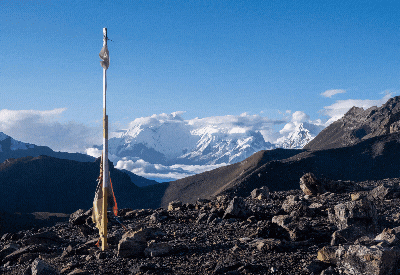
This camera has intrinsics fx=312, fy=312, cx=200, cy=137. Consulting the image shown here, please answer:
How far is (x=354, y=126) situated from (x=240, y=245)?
521ft

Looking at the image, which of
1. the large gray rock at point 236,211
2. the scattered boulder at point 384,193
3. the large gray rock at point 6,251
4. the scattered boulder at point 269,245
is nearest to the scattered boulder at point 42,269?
the large gray rock at point 6,251

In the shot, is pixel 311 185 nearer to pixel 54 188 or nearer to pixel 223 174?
pixel 223 174

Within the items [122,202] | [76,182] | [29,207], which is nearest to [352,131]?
[122,202]

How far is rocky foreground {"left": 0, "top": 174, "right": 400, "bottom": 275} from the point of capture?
29.6ft

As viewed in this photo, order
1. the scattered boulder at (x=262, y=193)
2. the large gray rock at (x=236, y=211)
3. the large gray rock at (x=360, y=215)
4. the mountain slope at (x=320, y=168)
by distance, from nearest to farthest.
A: the large gray rock at (x=360, y=215) → the large gray rock at (x=236, y=211) → the scattered boulder at (x=262, y=193) → the mountain slope at (x=320, y=168)

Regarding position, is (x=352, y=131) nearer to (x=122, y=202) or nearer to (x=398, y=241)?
(x=122, y=202)

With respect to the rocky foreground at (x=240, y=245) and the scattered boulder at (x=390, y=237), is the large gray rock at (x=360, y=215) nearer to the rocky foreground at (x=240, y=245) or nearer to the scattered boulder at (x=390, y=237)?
the rocky foreground at (x=240, y=245)

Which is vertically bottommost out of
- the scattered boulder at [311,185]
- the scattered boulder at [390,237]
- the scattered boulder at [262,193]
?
the scattered boulder at [390,237]

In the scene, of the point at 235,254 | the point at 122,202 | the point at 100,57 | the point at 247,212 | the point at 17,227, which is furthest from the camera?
the point at 122,202

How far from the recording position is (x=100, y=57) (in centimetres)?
1204

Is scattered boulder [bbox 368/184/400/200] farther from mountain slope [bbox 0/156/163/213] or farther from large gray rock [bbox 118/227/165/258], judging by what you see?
mountain slope [bbox 0/156/163/213]

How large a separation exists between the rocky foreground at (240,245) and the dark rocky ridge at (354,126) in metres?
127

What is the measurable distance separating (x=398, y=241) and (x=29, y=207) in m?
111

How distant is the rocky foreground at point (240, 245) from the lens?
9016mm
